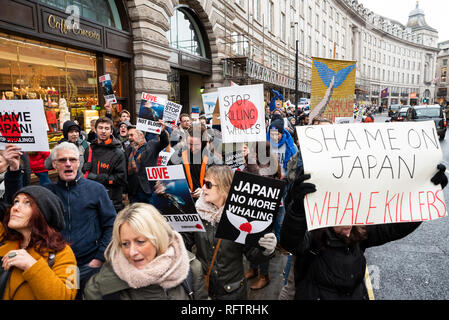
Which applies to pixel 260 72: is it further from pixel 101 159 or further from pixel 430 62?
pixel 430 62

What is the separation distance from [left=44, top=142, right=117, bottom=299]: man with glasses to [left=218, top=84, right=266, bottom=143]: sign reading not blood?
2041 mm

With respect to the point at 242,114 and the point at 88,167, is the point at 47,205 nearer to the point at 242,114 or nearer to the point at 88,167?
the point at 88,167

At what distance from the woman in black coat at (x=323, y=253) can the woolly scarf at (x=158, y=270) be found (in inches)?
26.4

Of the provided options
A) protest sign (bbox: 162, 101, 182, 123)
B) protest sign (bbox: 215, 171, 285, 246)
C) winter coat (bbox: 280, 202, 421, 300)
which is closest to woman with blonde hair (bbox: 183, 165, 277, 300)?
protest sign (bbox: 215, 171, 285, 246)

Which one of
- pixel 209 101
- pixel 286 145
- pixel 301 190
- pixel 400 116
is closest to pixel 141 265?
pixel 301 190

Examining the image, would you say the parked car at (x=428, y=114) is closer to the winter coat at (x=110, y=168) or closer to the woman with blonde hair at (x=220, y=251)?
the winter coat at (x=110, y=168)

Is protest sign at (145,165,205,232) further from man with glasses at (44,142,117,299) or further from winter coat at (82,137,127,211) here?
winter coat at (82,137,127,211)

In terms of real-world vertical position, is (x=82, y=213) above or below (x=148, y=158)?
below

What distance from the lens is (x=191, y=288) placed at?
73.4 inches

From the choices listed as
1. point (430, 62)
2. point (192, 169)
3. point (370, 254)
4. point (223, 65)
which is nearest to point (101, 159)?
point (192, 169)

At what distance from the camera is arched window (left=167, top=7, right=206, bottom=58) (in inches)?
497

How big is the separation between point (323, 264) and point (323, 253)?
0.07m

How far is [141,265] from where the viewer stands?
1.76 meters

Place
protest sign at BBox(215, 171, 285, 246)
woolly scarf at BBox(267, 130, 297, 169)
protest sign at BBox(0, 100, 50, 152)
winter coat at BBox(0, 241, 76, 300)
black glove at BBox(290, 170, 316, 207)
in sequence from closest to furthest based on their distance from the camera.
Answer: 1. winter coat at BBox(0, 241, 76, 300)
2. black glove at BBox(290, 170, 316, 207)
3. protest sign at BBox(215, 171, 285, 246)
4. protest sign at BBox(0, 100, 50, 152)
5. woolly scarf at BBox(267, 130, 297, 169)
